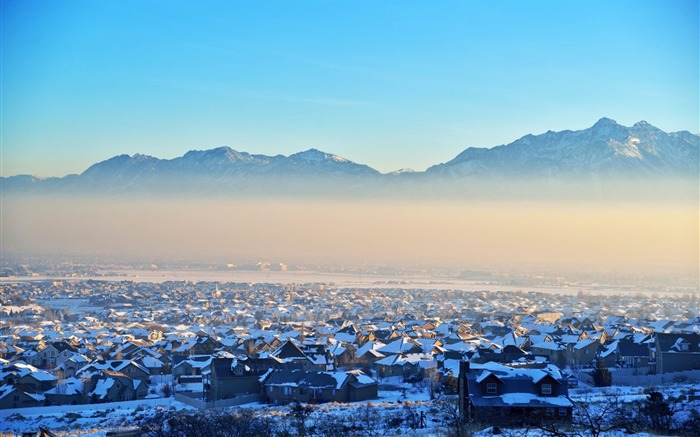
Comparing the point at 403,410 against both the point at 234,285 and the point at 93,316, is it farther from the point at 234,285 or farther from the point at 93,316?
the point at 234,285

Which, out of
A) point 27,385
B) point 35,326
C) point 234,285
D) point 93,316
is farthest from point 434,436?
point 234,285

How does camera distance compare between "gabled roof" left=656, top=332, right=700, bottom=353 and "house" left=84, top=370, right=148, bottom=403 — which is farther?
"gabled roof" left=656, top=332, right=700, bottom=353

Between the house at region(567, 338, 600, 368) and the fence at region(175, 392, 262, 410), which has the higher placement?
the house at region(567, 338, 600, 368)

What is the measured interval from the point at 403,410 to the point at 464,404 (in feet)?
15.0

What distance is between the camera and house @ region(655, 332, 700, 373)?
42094 mm

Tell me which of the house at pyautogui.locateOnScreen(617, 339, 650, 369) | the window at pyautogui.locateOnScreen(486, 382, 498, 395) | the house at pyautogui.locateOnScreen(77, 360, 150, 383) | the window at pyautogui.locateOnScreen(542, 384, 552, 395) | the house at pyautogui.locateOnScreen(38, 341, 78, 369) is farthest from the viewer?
the house at pyautogui.locateOnScreen(38, 341, 78, 369)

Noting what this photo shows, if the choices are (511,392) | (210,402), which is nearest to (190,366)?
(210,402)

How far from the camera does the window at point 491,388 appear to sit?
24734 mm

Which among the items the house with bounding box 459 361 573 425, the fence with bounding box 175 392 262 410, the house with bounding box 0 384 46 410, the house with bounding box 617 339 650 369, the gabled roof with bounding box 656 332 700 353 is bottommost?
the house with bounding box 0 384 46 410

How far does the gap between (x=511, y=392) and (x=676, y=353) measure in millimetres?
20932

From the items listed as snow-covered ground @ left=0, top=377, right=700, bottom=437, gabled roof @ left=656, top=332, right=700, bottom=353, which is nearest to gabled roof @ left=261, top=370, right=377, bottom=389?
snow-covered ground @ left=0, top=377, right=700, bottom=437

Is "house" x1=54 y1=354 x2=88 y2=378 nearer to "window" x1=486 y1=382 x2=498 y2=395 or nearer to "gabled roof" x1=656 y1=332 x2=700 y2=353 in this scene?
"window" x1=486 y1=382 x2=498 y2=395

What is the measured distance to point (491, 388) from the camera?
81.6 ft

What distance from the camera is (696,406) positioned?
25.6 m
